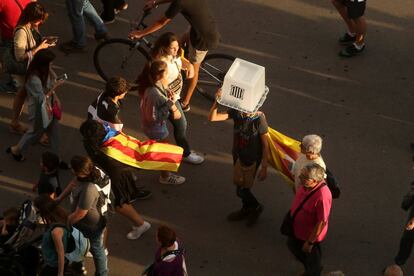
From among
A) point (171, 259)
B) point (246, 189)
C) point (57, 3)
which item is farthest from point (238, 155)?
point (57, 3)

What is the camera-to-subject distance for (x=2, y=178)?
25.5ft

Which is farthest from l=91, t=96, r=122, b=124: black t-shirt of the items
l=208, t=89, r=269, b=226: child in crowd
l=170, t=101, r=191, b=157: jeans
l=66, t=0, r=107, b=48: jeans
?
l=66, t=0, r=107, b=48: jeans

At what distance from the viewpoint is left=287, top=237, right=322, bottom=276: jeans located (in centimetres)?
650

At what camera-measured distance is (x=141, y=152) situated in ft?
21.9

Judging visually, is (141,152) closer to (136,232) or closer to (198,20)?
(136,232)

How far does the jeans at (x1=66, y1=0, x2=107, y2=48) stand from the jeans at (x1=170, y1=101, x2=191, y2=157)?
230 cm

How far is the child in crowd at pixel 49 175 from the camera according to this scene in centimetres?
668

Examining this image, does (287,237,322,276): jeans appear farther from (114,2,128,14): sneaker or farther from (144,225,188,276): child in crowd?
(114,2,128,14): sneaker

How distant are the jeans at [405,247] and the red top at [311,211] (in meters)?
0.94

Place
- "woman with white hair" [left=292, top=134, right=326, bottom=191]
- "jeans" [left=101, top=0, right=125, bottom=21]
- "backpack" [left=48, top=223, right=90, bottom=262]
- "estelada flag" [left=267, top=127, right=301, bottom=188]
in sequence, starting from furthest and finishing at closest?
"jeans" [left=101, top=0, right=125, bottom=21]
"estelada flag" [left=267, top=127, right=301, bottom=188]
"woman with white hair" [left=292, top=134, right=326, bottom=191]
"backpack" [left=48, top=223, right=90, bottom=262]

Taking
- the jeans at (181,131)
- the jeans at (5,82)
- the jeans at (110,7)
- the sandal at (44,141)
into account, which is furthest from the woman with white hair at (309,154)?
the jeans at (110,7)

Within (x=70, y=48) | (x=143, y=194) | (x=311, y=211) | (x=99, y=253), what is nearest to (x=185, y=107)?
(x=143, y=194)

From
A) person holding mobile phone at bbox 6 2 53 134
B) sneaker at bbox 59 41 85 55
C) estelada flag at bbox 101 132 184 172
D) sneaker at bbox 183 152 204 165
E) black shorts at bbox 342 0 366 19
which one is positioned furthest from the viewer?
sneaker at bbox 59 41 85 55

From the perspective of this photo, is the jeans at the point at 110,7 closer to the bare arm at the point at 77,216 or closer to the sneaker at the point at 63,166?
the sneaker at the point at 63,166
